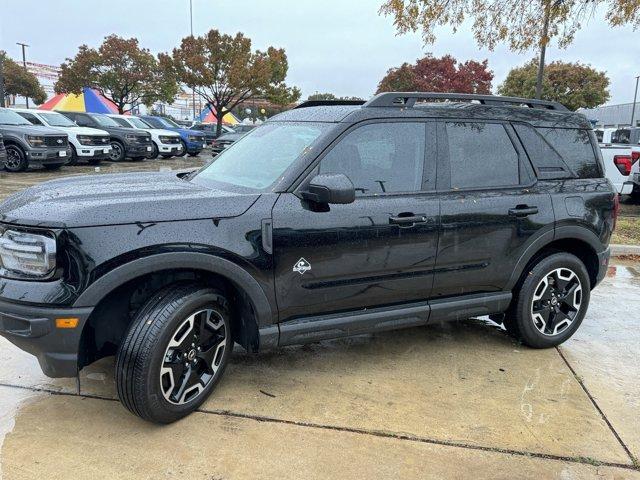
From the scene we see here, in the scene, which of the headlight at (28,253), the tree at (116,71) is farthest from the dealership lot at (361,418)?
the tree at (116,71)

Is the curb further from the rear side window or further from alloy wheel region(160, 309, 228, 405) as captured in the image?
alloy wheel region(160, 309, 228, 405)

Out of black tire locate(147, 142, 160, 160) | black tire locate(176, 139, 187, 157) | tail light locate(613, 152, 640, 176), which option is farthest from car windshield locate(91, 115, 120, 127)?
tail light locate(613, 152, 640, 176)

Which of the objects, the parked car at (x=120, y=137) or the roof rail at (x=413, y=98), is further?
the parked car at (x=120, y=137)

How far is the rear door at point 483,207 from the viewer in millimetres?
3637

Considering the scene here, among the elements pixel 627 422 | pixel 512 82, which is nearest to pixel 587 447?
pixel 627 422

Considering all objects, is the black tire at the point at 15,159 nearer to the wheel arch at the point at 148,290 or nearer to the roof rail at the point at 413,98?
the wheel arch at the point at 148,290

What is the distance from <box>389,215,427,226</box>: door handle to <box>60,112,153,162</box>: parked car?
16.9 meters

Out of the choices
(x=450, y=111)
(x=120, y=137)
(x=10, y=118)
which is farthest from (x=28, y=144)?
(x=450, y=111)

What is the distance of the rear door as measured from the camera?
11.9ft

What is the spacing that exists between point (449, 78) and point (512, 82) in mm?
14236

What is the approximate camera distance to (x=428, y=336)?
14.5 ft

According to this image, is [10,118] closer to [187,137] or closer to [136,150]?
[136,150]

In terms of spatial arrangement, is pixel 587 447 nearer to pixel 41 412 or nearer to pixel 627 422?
pixel 627 422

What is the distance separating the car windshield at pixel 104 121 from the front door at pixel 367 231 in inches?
702
